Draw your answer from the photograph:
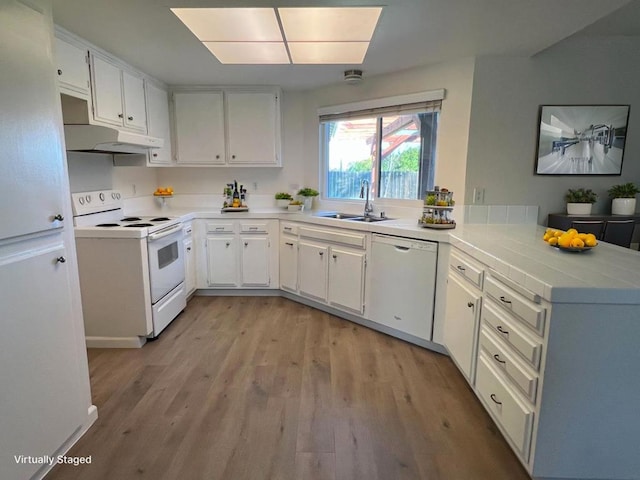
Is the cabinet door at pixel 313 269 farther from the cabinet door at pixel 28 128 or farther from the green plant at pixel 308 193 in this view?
the cabinet door at pixel 28 128

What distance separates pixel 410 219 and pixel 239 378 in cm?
199

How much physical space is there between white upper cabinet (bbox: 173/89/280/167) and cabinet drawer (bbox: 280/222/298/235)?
0.75 metres

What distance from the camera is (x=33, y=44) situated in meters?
1.50

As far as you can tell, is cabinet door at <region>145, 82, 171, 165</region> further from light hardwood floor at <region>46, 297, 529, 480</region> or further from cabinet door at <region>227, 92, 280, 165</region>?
light hardwood floor at <region>46, 297, 529, 480</region>

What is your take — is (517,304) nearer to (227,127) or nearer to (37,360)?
(37,360)

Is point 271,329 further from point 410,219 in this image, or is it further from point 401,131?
point 401,131

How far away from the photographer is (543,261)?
1.76 metres

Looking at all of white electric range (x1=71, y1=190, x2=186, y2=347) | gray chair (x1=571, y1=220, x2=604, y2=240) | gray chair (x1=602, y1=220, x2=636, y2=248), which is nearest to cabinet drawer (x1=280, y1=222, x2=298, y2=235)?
white electric range (x1=71, y1=190, x2=186, y2=347)

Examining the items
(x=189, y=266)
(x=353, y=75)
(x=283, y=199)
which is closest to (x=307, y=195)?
(x=283, y=199)

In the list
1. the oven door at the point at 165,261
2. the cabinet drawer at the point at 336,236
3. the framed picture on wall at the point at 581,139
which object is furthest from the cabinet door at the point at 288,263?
the framed picture on wall at the point at 581,139

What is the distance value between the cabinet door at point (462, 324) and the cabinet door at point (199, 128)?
8.97 feet

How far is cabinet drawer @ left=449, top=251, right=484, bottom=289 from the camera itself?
6.75ft

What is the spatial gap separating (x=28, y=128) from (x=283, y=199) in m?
2.80

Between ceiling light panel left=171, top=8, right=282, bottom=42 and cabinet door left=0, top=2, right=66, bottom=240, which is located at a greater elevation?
ceiling light panel left=171, top=8, right=282, bottom=42
